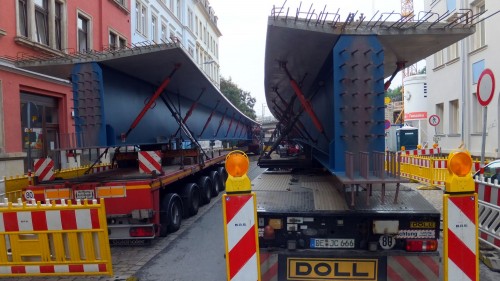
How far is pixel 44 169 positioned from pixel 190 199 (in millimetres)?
2935

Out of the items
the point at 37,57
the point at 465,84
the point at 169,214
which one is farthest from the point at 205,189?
the point at 465,84

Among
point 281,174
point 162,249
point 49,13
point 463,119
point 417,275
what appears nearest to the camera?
point 417,275

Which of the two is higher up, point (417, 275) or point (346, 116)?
point (346, 116)

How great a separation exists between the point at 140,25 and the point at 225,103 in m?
13.5

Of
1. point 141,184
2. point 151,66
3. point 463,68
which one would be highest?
point 463,68

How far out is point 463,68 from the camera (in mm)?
18047

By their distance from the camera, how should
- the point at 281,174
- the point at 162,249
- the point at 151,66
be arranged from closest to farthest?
the point at 281,174
the point at 162,249
the point at 151,66

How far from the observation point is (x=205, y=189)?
1090cm

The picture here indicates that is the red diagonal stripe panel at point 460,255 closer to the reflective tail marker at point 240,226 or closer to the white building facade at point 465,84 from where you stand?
the reflective tail marker at point 240,226

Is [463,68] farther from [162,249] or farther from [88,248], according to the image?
[88,248]

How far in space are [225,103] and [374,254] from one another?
12236 millimetres

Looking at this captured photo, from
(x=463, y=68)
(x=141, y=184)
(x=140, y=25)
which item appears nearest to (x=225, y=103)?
(x=141, y=184)

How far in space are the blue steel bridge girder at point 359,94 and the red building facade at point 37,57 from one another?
624cm

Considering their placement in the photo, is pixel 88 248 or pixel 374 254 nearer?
pixel 374 254
